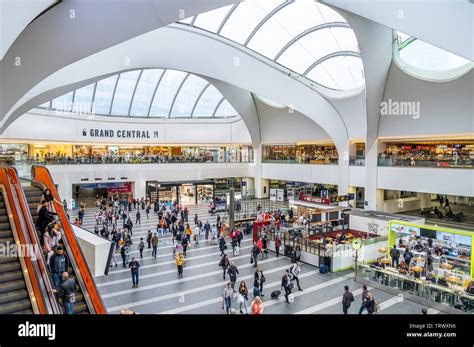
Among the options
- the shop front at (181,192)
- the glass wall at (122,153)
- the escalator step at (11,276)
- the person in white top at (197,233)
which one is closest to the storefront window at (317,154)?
the glass wall at (122,153)

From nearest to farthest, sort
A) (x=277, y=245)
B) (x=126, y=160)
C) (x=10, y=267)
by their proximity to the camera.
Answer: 1. (x=10, y=267)
2. (x=277, y=245)
3. (x=126, y=160)

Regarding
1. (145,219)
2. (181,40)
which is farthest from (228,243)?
(181,40)

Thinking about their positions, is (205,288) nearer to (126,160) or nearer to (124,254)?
(124,254)

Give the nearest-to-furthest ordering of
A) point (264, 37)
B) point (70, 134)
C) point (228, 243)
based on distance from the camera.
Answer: point (228, 243), point (264, 37), point (70, 134)

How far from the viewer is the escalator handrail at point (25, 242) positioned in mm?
5824

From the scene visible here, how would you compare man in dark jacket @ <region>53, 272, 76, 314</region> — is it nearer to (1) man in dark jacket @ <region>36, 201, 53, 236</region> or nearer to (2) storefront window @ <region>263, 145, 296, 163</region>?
(1) man in dark jacket @ <region>36, 201, 53, 236</region>

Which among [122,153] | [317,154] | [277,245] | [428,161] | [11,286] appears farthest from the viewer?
[122,153]

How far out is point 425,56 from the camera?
18891 millimetres

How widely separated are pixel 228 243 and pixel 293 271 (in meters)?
6.98

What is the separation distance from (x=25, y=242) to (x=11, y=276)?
0.86 m

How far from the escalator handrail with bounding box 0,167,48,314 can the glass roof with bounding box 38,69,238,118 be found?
21431mm

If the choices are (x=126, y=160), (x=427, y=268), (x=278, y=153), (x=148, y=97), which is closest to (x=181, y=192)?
(x=126, y=160)
